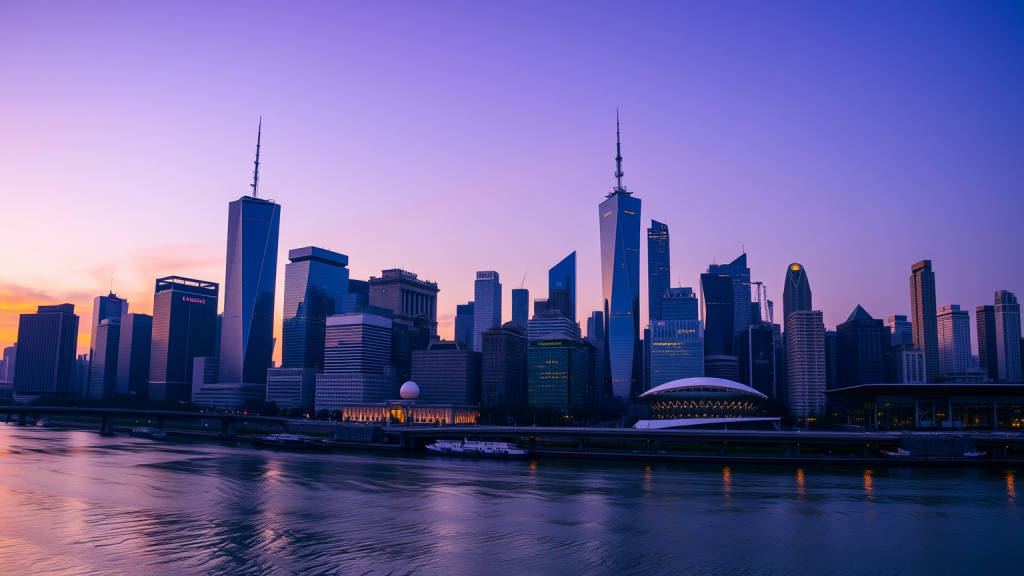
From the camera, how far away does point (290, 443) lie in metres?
123

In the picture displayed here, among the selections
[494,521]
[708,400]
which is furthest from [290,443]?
[708,400]

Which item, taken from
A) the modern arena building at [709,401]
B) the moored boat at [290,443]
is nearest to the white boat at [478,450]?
the moored boat at [290,443]

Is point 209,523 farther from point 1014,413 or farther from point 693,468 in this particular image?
point 1014,413

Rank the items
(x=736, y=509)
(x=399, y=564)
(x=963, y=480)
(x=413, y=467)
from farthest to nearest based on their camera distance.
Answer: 1. (x=413, y=467)
2. (x=963, y=480)
3. (x=736, y=509)
4. (x=399, y=564)

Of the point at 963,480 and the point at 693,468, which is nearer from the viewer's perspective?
the point at 963,480

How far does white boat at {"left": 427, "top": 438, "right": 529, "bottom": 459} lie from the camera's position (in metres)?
107

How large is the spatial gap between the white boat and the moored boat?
18428mm

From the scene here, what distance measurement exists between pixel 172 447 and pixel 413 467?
50077 mm

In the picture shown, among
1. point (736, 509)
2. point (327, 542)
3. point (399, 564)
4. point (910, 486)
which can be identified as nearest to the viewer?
point (399, 564)

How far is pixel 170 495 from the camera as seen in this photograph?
2420 inches

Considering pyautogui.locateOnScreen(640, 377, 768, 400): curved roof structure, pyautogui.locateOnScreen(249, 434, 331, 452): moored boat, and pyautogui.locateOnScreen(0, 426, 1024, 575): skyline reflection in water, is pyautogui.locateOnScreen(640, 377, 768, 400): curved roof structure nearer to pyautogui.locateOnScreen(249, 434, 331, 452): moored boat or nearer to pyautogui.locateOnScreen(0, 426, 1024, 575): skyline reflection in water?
pyautogui.locateOnScreen(0, 426, 1024, 575): skyline reflection in water

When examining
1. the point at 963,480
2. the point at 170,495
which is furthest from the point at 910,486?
the point at 170,495

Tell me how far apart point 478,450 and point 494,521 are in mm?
58444

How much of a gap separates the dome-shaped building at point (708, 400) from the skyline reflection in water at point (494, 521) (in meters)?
62.6
